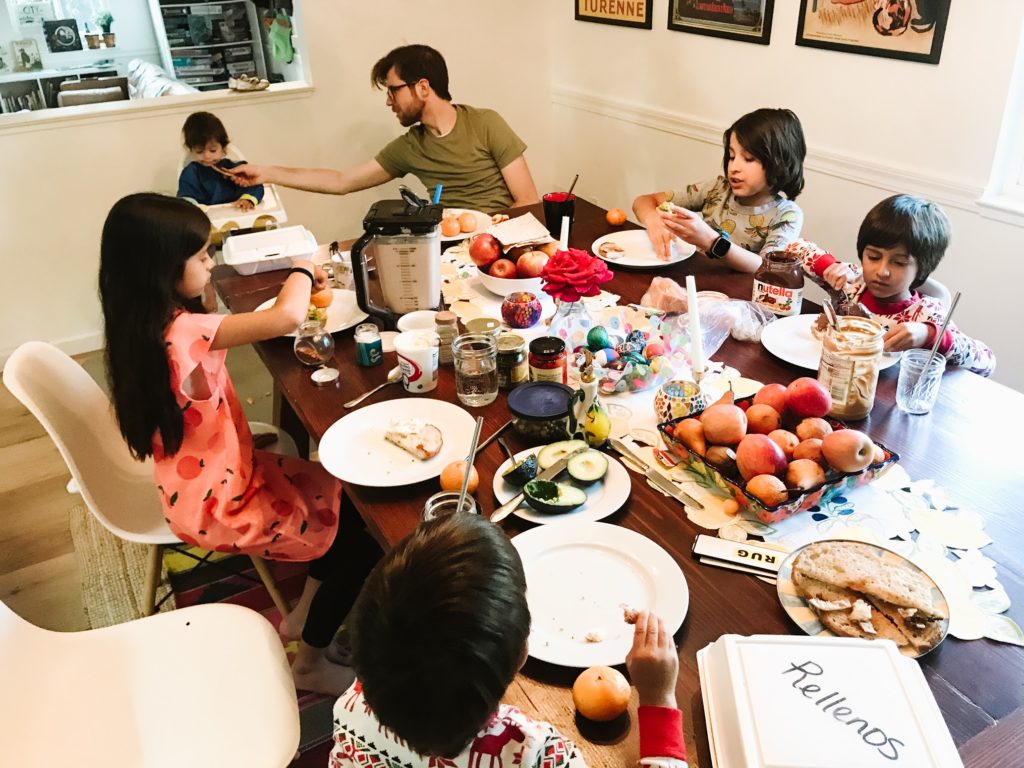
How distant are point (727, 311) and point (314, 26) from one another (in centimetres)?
269

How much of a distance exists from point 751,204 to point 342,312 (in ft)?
4.06

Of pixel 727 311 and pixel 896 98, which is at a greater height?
pixel 896 98

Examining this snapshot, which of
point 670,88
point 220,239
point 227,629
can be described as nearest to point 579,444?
point 227,629

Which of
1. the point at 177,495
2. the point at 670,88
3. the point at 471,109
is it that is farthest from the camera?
the point at 670,88

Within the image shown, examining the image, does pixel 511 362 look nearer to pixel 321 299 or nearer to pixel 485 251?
pixel 485 251

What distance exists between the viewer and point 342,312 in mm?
1878

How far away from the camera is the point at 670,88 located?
341cm

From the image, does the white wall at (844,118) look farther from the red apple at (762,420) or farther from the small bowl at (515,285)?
the red apple at (762,420)

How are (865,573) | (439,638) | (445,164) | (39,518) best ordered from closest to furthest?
(439,638) < (865,573) < (39,518) < (445,164)

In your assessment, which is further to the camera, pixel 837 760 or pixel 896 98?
pixel 896 98

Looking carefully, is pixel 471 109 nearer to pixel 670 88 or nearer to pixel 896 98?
pixel 670 88

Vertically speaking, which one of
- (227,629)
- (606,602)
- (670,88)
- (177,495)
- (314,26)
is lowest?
(227,629)

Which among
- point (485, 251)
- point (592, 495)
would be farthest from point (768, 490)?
point (485, 251)

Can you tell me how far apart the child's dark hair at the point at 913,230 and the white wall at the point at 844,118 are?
2.95ft
